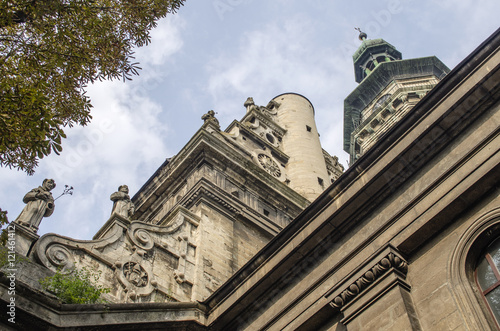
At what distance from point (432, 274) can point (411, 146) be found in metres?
2.37

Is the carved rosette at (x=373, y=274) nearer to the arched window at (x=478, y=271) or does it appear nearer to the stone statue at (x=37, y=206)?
the arched window at (x=478, y=271)

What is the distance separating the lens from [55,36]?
10.2m

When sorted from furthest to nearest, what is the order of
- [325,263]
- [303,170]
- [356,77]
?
[356,77]
[303,170]
[325,263]

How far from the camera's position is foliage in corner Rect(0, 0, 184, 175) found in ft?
28.9

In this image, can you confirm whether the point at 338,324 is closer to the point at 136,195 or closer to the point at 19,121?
the point at 19,121

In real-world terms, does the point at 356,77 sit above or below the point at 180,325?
above

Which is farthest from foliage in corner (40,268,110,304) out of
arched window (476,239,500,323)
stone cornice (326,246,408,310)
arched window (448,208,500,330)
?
arched window (476,239,500,323)

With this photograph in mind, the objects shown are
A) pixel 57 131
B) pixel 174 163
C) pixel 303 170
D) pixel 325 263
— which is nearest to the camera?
pixel 57 131

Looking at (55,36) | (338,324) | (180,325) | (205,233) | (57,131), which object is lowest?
(338,324)

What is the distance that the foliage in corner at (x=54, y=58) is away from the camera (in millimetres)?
8820

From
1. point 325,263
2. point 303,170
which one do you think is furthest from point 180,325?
point 303,170

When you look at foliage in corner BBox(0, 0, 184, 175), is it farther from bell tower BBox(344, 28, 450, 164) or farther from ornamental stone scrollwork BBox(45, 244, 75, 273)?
bell tower BBox(344, 28, 450, 164)

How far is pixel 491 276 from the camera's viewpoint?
29.3ft

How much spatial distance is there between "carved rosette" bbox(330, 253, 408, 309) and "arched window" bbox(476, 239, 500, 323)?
123 cm
